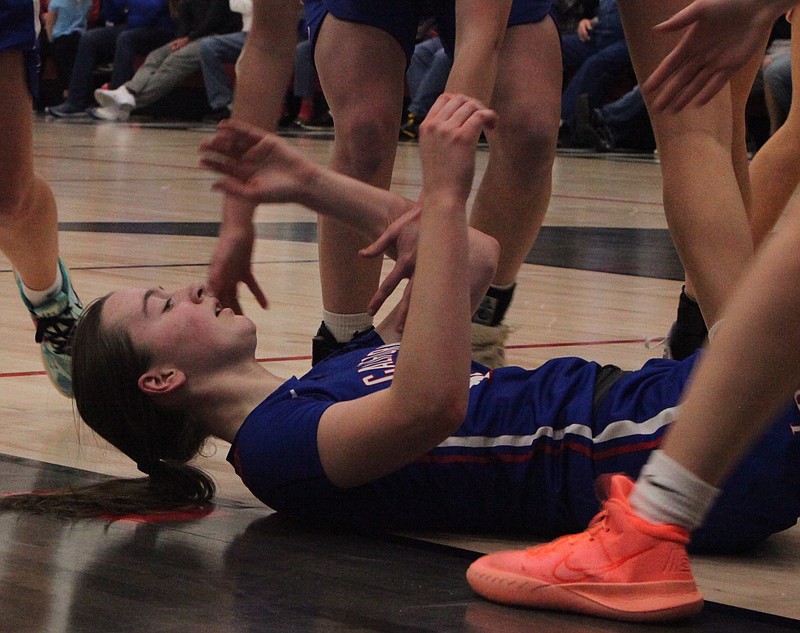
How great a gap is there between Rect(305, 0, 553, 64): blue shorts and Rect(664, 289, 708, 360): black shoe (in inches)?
20.3

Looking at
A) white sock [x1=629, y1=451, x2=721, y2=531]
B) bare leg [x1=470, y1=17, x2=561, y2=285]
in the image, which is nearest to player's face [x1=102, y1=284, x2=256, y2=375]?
white sock [x1=629, y1=451, x2=721, y2=531]

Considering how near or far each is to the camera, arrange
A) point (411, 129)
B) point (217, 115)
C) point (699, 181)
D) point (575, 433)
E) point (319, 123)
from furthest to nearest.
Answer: point (217, 115) → point (319, 123) → point (411, 129) → point (699, 181) → point (575, 433)

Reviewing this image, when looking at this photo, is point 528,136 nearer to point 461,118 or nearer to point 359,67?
point 359,67

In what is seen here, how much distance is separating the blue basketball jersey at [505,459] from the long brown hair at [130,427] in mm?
105

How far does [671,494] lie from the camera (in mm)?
1319

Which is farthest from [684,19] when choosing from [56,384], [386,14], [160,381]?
[56,384]

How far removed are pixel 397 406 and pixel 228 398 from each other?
0.96 feet

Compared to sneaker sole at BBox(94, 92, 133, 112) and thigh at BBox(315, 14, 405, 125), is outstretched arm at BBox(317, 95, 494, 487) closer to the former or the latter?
thigh at BBox(315, 14, 405, 125)

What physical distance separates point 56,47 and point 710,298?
11100 millimetres

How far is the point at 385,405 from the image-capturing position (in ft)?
5.02

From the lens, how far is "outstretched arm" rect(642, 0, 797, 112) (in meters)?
1.40

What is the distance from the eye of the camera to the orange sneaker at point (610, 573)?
1346 millimetres

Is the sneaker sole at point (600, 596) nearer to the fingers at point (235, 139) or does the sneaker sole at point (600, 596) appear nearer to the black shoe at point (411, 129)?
the fingers at point (235, 139)

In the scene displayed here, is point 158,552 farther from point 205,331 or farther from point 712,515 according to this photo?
point 712,515
